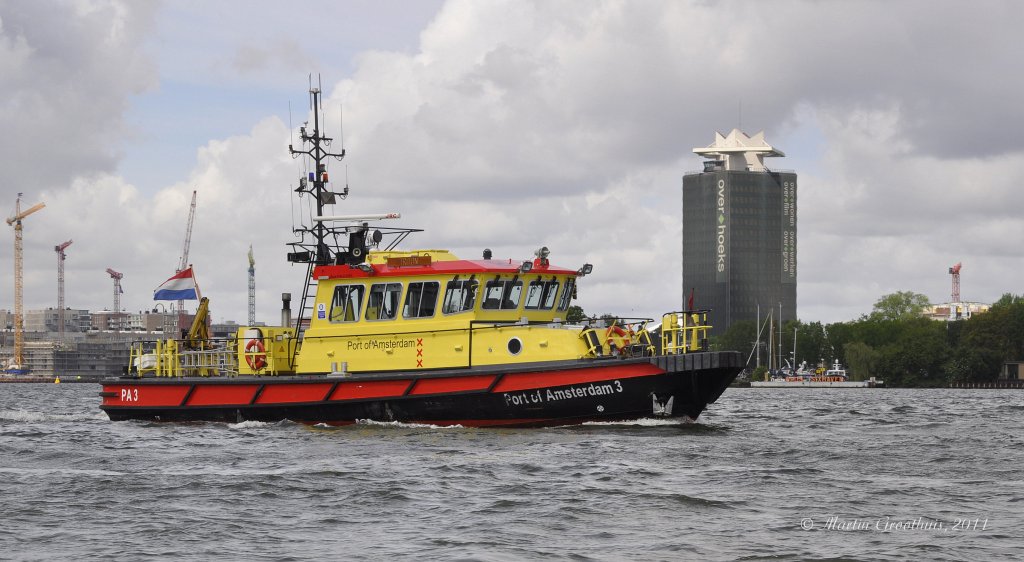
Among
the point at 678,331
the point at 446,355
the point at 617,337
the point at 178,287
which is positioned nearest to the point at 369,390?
the point at 446,355

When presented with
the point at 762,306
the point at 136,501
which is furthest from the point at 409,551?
the point at 762,306

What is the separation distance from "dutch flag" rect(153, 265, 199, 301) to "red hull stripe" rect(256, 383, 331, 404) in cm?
652

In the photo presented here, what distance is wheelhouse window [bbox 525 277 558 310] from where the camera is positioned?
26.7 metres

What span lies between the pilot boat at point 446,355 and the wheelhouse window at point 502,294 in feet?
0.08

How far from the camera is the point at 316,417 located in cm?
2681

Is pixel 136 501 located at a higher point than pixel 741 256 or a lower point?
lower

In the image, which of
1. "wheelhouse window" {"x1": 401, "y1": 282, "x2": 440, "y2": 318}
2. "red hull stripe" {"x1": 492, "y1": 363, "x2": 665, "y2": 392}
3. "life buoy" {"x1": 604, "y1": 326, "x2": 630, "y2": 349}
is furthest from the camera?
"wheelhouse window" {"x1": 401, "y1": 282, "x2": 440, "y2": 318}

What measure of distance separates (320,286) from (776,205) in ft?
490

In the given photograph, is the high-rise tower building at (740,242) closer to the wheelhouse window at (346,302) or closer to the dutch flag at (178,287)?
the dutch flag at (178,287)

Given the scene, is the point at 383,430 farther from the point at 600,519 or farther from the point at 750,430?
the point at 600,519

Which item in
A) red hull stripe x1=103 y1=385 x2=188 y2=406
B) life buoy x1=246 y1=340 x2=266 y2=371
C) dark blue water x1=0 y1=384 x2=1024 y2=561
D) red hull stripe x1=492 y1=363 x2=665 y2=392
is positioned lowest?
dark blue water x1=0 y1=384 x2=1024 y2=561

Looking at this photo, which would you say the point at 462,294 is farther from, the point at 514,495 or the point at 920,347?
the point at 920,347

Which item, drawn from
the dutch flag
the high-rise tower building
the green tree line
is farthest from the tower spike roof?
the dutch flag

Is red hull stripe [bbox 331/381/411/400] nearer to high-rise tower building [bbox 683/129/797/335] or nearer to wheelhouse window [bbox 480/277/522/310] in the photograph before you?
wheelhouse window [bbox 480/277/522/310]
